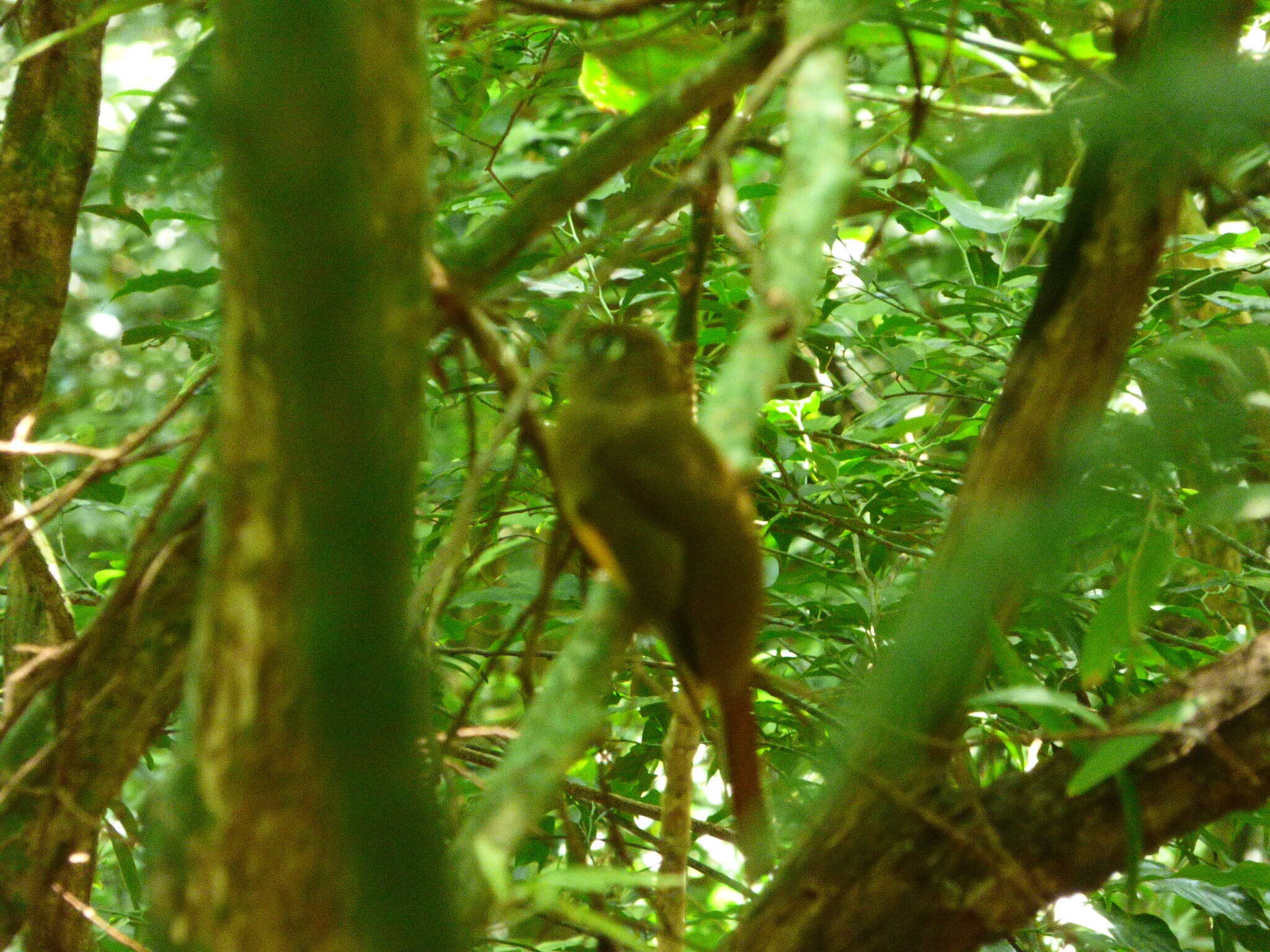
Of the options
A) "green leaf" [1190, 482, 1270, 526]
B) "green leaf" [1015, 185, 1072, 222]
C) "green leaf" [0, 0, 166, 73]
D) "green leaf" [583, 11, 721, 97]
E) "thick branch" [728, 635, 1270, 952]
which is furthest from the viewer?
"green leaf" [1015, 185, 1072, 222]

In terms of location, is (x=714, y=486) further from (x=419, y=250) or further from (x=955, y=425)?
(x=955, y=425)

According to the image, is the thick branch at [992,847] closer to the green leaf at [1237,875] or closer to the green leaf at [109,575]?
the green leaf at [1237,875]

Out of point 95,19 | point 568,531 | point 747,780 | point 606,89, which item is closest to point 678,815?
point 747,780

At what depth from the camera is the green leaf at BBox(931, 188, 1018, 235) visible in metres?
2.33

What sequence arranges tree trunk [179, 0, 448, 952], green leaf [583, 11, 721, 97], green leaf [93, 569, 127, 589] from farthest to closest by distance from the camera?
green leaf [93, 569, 127, 589], green leaf [583, 11, 721, 97], tree trunk [179, 0, 448, 952]

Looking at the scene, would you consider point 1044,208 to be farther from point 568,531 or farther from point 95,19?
point 95,19

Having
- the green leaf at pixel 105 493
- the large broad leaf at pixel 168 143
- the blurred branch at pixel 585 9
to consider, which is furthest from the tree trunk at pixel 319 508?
the green leaf at pixel 105 493

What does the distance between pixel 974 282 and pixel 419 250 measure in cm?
197

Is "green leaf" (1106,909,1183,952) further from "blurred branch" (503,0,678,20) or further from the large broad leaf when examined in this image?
the large broad leaf

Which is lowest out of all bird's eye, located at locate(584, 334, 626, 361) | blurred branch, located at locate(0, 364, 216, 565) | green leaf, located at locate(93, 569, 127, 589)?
blurred branch, located at locate(0, 364, 216, 565)

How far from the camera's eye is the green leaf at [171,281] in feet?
7.45

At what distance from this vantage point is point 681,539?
61.2 inches

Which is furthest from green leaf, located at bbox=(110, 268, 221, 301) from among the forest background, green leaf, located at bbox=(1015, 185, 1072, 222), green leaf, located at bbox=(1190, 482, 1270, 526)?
green leaf, located at bbox=(1190, 482, 1270, 526)

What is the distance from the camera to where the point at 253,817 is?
2.75ft
